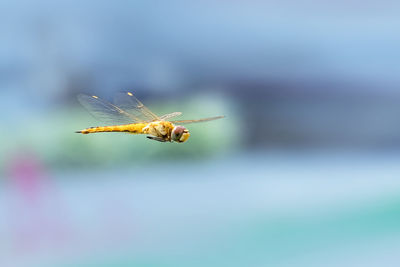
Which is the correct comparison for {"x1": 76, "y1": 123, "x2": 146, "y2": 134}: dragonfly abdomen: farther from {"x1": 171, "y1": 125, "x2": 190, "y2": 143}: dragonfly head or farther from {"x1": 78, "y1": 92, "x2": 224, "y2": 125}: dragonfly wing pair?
{"x1": 171, "y1": 125, "x2": 190, "y2": 143}: dragonfly head

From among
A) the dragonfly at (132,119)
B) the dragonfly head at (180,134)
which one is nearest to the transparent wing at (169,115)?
the dragonfly at (132,119)

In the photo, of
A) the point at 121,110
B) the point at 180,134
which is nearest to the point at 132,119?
the point at 121,110

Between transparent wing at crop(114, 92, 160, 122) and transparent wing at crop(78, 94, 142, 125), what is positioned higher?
transparent wing at crop(114, 92, 160, 122)

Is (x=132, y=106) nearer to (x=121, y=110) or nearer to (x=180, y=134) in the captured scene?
(x=121, y=110)

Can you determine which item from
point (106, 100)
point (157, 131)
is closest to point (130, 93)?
point (106, 100)

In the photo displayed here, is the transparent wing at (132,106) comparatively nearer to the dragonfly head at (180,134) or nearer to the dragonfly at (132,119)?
the dragonfly at (132,119)

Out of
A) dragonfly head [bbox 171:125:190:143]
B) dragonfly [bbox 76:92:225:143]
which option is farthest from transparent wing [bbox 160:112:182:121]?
dragonfly head [bbox 171:125:190:143]
